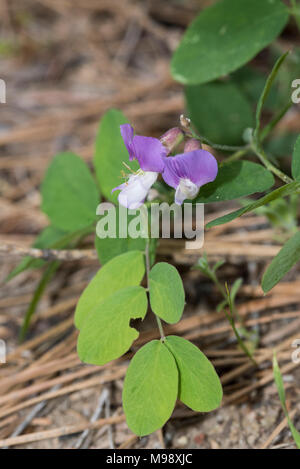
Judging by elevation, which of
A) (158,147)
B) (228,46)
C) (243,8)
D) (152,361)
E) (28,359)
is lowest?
(152,361)

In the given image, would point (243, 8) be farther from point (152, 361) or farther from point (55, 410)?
point (55, 410)

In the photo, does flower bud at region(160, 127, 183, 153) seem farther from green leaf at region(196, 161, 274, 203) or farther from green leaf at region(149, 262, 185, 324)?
green leaf at region(149, 262, 185, 324)

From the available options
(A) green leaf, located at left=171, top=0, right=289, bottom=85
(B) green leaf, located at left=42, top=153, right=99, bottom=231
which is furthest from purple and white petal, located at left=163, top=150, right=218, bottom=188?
(A) green leaf, located at left=171, top=0, right=289, bottom=85

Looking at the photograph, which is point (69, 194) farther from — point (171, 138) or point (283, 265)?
point (283, 265)

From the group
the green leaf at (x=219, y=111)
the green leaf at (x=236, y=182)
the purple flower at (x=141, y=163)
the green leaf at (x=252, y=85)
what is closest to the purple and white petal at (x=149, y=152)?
the purple flower at (x=141, y=163)

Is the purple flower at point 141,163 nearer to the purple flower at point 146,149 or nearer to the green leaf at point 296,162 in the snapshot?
the purple flower at point 146,149

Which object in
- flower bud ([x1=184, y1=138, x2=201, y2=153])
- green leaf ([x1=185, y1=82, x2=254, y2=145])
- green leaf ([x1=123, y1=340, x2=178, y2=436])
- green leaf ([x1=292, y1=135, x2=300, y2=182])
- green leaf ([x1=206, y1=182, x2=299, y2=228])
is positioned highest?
green leaf ([x1=185, y1=82, x2=254, y2=145])

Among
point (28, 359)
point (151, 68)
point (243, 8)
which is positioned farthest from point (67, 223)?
point (151, 68)
